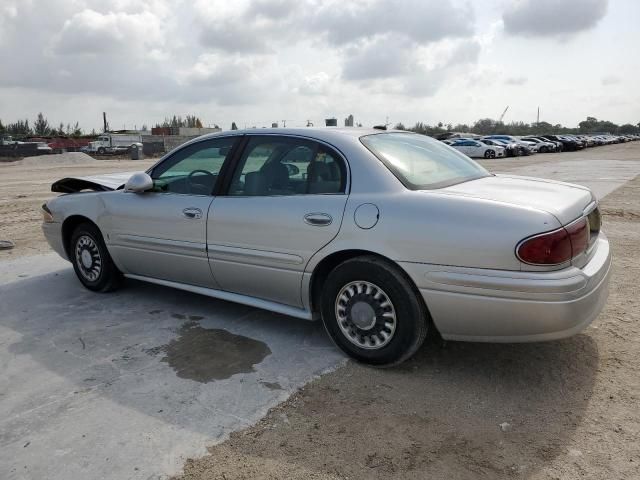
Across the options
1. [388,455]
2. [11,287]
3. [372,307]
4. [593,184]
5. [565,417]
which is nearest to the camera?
[388,455]

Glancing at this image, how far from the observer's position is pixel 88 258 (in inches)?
203

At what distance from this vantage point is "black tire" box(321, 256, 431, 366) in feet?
10.7

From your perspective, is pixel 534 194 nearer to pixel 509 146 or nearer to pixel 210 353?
pixel 210 353

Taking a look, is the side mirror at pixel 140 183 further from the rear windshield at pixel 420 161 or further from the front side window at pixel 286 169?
the rear windshield at pixel 420 161

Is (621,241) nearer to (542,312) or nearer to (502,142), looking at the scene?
(542,312)

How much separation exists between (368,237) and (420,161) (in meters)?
0.85

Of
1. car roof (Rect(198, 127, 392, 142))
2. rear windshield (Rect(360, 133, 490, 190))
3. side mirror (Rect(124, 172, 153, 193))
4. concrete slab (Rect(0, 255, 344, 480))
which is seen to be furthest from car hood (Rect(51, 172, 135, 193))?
rear windshield (Rect(360, 133, 490, 190))

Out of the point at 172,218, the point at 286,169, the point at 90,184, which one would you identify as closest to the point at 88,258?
the point at 90,184

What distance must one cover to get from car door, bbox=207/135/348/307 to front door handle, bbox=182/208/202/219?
0.42 feet

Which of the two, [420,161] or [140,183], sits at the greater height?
[420,161]

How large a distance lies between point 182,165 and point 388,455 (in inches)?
114

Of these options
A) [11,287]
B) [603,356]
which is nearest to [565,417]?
[603,356]

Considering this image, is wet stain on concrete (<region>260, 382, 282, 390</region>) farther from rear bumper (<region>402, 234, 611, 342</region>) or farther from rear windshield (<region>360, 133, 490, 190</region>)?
rear windshield (<region>360, 133, 490, 190</region>)

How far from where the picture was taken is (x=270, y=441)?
2746 mm
